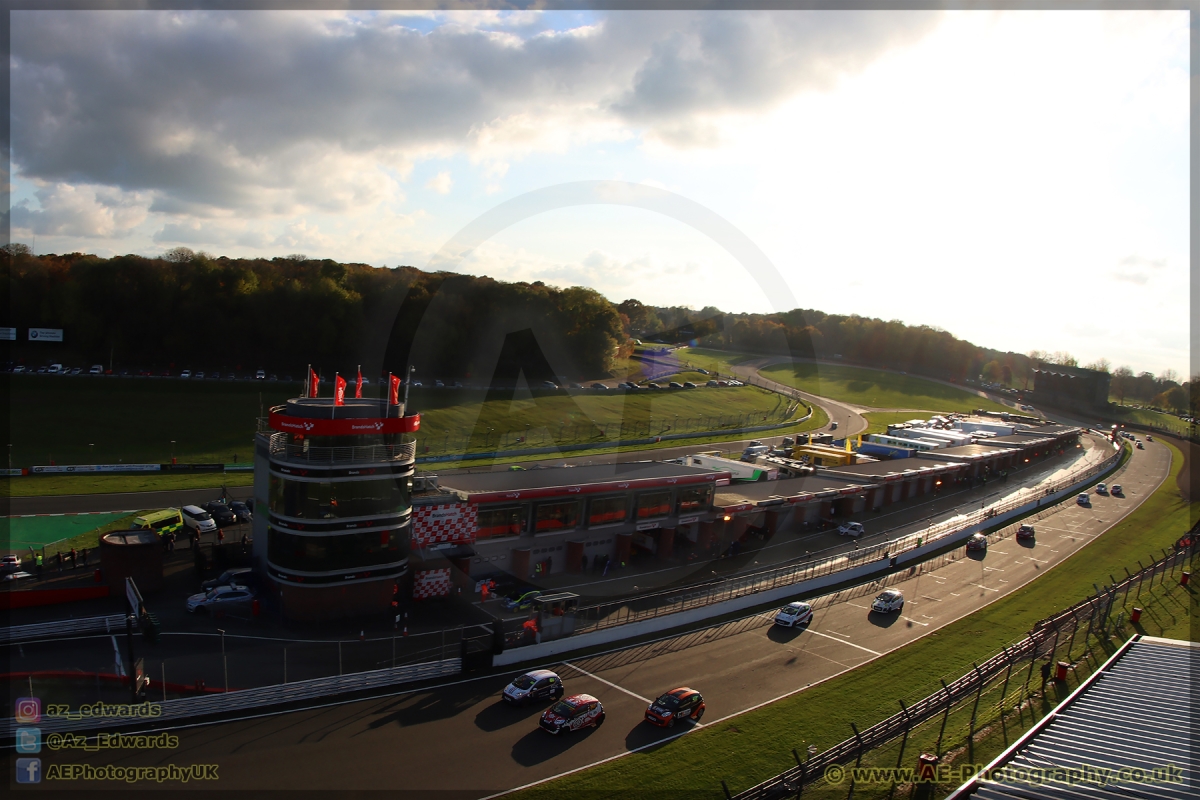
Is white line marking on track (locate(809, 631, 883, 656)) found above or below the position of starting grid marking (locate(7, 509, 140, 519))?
below

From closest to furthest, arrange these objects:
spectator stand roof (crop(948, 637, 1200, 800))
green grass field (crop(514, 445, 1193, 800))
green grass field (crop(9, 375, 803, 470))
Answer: spectator stand roof (crop(948, 637, 1200, 800)) → green grass field (crop(514, 445, 1193, 800)) → green grass field (crop(9, 375, 803, 470))

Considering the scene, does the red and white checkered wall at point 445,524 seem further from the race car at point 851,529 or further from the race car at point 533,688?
the race car at point 851,529

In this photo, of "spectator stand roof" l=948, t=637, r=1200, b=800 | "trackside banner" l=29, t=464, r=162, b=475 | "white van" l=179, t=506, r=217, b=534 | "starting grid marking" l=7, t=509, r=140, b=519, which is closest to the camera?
"spectator stand roof" l=948, t=637, r=1200, b=800

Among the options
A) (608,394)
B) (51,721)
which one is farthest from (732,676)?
(608,394)

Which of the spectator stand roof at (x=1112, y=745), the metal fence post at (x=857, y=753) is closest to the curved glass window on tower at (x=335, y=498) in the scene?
the metal fence post at (x=857, y=753)

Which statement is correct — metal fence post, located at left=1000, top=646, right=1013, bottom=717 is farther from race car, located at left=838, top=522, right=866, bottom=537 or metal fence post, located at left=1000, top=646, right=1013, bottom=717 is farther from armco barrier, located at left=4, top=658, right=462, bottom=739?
race car, located at left=838, top=522, right=866, bottom=537

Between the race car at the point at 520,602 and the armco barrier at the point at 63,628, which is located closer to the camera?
the armco barrier at the point at 63,628

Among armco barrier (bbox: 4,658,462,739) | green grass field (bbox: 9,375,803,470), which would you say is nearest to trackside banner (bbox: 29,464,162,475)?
green grass field (bbox: 9,375,803,470)
